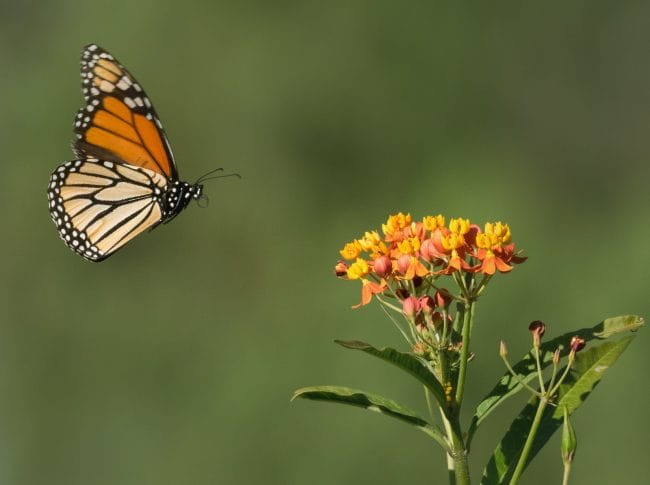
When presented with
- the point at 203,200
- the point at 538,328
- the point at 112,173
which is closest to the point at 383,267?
the point at 538,328

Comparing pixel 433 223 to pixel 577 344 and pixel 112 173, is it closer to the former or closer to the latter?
pixel 577 344

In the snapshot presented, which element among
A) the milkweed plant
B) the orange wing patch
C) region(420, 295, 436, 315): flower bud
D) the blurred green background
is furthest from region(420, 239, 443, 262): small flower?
the blurred green background

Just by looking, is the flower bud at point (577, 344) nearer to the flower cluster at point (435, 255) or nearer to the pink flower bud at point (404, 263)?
the flower cluster at point (435, 255)

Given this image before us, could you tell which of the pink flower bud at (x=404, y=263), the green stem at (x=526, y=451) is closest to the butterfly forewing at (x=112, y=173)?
the pink flower bud at (x=404, y=263)

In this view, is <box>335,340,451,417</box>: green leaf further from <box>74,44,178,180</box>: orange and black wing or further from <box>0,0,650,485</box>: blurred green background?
<box>0,0,650,485</box>: blurred green background

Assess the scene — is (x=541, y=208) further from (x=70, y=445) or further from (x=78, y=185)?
(x=78, y=185)

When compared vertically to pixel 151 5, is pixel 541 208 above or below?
below

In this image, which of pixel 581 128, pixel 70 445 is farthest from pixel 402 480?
pixel 581 128
